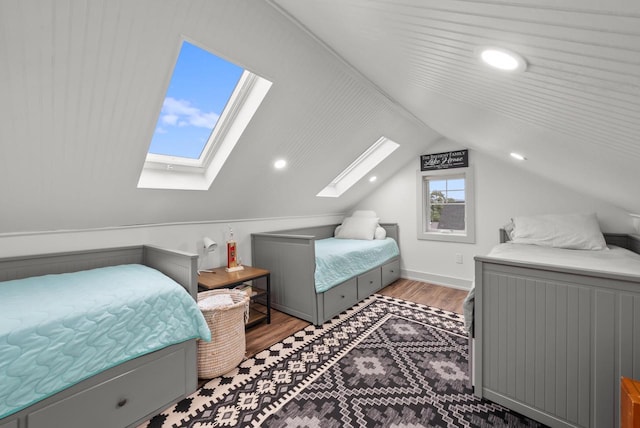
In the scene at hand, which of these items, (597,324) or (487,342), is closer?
(597,324)

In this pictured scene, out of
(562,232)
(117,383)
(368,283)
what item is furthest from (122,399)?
(562,232)

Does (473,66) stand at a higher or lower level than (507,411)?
higher

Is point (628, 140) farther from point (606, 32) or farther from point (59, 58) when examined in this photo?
point (59, 58)

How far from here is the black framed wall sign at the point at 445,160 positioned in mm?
3668

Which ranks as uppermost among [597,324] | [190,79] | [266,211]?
[190,79]

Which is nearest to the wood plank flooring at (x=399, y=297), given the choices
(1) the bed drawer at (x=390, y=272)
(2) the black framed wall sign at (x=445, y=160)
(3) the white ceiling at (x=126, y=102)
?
(1) the bed drawer at (x=390, y=272)

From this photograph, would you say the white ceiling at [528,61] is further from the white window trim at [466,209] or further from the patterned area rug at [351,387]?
the white window trim at [466,209]

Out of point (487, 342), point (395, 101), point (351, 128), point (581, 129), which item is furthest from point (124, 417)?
point (395, 101)

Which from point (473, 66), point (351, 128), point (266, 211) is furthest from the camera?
point (266, 211)

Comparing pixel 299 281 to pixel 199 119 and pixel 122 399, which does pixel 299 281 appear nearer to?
pixel 122 399

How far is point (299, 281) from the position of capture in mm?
2783

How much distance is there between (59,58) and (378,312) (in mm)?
3138

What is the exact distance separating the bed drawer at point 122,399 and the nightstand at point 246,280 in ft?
2.30

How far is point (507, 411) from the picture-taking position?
5.23 feet
